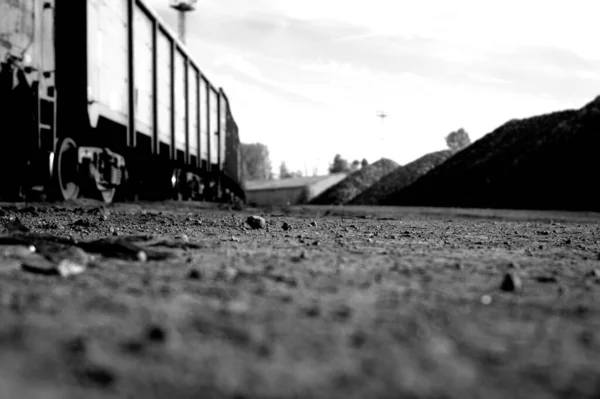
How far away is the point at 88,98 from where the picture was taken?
334 inches

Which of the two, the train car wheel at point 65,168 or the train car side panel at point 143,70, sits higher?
the train car side panel at point 143,70

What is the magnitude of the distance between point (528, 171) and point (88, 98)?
30.1 m

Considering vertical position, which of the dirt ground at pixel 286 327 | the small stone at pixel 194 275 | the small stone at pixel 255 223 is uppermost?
the small stone at pixel 255 223

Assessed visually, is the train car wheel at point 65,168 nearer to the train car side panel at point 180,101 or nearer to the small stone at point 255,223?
the small stone at point 255,223

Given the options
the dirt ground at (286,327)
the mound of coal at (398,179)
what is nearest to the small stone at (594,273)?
the dirt ground at (286,327)

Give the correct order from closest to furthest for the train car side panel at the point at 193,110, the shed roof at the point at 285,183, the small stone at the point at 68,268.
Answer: the small stone at the point at 68,268 → the train car side panel at the point at 193,110 → the shed roof at the point at 285,183

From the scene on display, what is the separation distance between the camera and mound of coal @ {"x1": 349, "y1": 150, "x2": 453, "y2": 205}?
157ft

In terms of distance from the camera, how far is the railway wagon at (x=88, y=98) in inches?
302

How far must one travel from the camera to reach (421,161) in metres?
59.1

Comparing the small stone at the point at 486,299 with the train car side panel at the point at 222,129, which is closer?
the small stone at the point at 486,299

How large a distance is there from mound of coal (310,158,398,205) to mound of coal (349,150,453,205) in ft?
14.5

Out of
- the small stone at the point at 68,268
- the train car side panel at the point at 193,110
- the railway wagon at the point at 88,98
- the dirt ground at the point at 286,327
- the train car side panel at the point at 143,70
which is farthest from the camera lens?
the train car side panel at the point at 193,110

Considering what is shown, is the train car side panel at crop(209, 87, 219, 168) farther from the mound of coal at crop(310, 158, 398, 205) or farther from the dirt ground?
the mound of coal at crop(310, 158, 398, 205)

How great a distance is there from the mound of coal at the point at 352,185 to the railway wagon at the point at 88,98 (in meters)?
42.3
